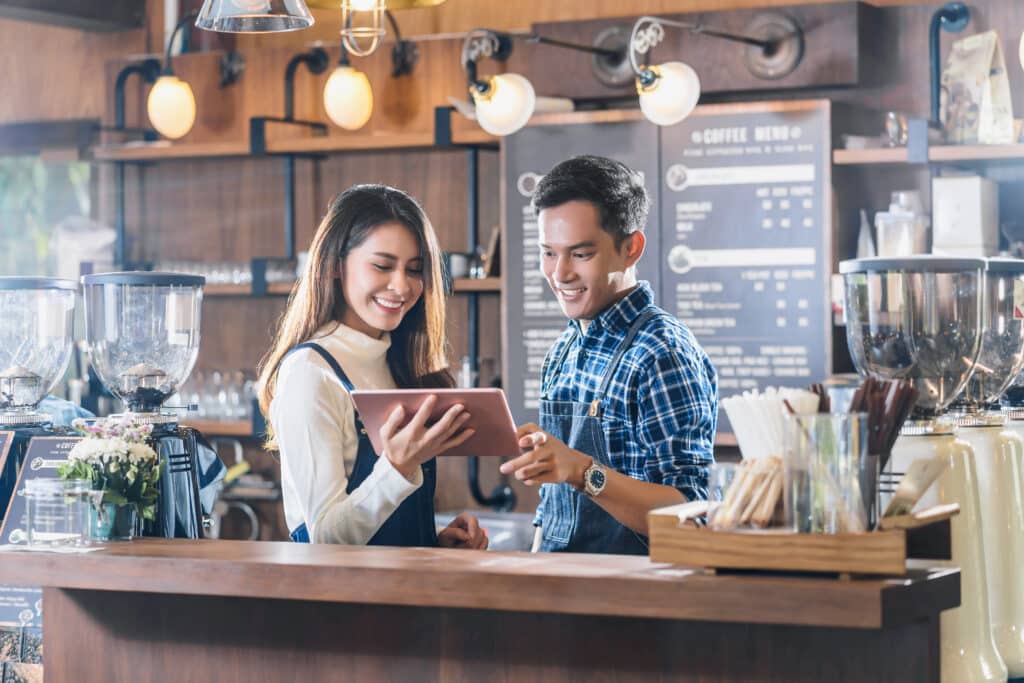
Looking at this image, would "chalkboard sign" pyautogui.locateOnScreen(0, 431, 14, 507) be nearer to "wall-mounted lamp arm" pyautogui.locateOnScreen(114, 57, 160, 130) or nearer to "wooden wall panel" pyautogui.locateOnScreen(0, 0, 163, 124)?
Result: "wall-mounted lamp arm" pyautogui.locateOnScreen(114, 57, 160, 130)

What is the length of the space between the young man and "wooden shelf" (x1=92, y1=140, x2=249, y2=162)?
9.95 ft

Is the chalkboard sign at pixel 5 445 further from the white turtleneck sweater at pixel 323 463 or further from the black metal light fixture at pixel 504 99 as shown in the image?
the black metal light fixture at pixel 504 99

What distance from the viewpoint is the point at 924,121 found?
15.0 ft

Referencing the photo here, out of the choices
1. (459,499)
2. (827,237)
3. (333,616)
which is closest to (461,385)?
(459,499)

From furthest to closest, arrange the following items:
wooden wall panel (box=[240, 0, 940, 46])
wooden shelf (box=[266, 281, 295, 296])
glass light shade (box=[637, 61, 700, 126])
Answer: wooden shelf (box=[266, 281, 295, 296]) → wooden wall panel (box=[240, 0, 940, 46]) → glass light shade (box=[637, 61, 700, 126])

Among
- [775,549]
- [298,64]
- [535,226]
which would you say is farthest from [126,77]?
[775,549]

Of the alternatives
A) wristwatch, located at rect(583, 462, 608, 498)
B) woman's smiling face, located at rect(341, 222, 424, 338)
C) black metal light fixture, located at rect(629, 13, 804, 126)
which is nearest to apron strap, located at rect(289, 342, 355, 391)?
woman's smiling face, located at rect(341, 222, 424, 338)

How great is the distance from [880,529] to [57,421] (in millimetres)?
2027

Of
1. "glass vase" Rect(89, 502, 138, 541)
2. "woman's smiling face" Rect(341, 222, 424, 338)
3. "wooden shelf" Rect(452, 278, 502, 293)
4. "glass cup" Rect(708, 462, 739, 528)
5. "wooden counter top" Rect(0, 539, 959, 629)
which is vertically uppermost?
"wooden shelf" Rect(452, 278, 502, 293)

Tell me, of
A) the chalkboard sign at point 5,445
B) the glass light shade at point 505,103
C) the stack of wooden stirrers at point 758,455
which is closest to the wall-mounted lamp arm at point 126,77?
the glass light shade at point 505,103

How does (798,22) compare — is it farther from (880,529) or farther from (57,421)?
(880,529)

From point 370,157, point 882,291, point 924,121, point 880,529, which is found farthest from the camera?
point 370,157

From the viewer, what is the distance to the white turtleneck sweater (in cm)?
257

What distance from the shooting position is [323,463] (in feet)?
8.62
